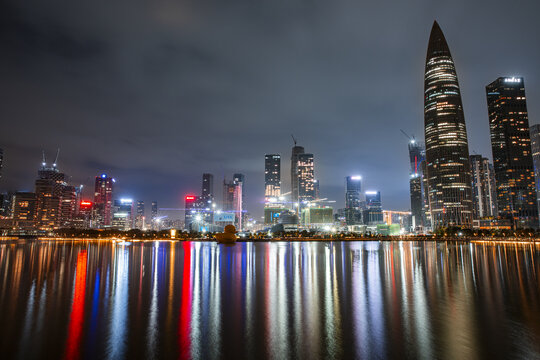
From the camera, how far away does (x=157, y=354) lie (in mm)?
11172

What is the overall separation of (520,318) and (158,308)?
1918 cm

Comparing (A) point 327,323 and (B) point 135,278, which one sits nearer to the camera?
(A) point 327,323

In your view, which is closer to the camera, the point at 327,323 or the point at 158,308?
the point at 327,323

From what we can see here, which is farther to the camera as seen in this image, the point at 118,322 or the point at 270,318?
the point at 270,318

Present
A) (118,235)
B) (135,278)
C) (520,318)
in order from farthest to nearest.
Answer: (118,235) < (135,278) < (520,318)

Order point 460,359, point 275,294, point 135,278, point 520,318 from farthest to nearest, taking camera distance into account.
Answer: point 135,278 < point 275,294 < point 520,318 < point 460,359

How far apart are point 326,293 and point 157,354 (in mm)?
13055

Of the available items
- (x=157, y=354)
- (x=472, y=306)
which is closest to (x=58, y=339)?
(x=157, y=354)

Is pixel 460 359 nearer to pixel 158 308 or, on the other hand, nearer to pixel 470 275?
pixel 158 308

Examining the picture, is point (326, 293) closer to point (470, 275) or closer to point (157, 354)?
point (157, 354)

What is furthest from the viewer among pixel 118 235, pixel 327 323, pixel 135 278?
pixel 118 235

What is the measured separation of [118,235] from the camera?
629 feet

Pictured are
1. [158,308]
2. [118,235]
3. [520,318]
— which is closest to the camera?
[520,318]

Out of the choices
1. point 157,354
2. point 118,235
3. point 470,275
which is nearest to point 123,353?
point 157,354
